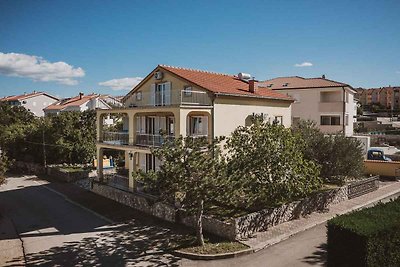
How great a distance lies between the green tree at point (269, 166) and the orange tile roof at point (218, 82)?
5.12 metres

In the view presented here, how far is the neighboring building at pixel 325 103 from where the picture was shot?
37781 mm

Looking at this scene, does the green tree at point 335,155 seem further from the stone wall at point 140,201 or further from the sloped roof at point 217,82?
the stone wall at point 140,201

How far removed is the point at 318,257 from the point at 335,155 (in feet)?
35.7

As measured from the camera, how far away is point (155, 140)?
23.7 metres

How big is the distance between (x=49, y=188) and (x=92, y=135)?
32.2 feet

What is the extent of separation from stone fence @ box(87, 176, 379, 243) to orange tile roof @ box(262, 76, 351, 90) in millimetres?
15797

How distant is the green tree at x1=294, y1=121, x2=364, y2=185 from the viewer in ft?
75.5

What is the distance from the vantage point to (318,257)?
14141 mm

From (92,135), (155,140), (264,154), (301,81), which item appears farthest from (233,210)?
(301,81)

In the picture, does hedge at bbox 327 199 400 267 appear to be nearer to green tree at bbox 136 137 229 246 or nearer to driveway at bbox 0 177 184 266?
green tree at bbox 136 137 229 246

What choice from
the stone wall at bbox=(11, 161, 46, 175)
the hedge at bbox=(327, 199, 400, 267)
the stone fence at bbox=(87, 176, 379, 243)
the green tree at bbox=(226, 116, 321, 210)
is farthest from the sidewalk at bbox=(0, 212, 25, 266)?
the stone wall at bbox=(11, 161, 46, 175)

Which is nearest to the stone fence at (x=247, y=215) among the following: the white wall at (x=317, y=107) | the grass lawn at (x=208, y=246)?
the grass lawn at (x=208, y=246)

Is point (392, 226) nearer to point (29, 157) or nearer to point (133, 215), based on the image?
point (133, 215)

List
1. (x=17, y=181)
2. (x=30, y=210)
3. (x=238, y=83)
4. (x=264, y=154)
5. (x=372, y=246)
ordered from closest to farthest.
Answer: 1. (x=372, y=246)
2. (x=264, y=154)
3. (x=30, y=210)
4. (x=238, y=83)
5. (x=17, y=181)
